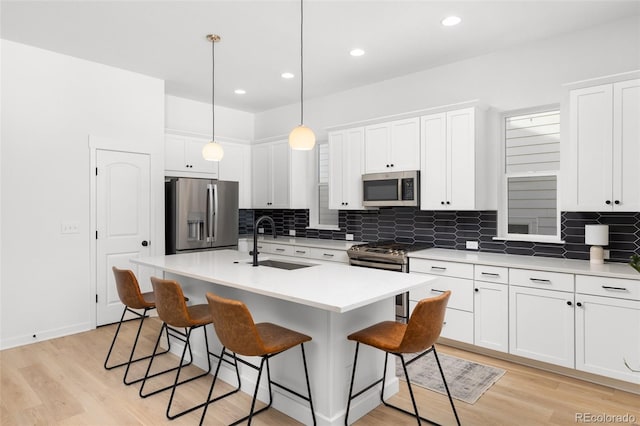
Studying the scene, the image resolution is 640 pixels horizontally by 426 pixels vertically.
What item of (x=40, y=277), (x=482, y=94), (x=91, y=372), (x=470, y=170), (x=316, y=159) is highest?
(x=482, y=94)

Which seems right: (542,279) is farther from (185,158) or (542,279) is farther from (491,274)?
(185,158)

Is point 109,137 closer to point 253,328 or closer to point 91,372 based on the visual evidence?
point 91,372

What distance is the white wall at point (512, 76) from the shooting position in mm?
3320

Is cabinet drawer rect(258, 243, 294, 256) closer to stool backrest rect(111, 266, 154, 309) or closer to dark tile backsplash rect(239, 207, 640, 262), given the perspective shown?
dark tile backsplash rect(239, 207, 640, 262)

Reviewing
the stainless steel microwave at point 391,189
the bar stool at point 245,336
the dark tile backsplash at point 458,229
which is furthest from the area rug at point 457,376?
the stainless steel microwave at point 391,189

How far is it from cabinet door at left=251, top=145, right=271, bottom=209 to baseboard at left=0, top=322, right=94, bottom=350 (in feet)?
9.30

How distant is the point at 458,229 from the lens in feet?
13.9

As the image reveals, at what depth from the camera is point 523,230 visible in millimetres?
3887

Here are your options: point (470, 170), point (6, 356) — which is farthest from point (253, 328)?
point (6, 356)

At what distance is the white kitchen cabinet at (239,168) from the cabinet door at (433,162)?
303cm

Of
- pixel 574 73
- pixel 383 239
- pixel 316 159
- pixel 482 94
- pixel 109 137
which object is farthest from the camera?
pixel 316 159

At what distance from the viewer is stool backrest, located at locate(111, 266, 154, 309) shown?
306 centimetres

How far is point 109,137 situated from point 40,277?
166 centimetres

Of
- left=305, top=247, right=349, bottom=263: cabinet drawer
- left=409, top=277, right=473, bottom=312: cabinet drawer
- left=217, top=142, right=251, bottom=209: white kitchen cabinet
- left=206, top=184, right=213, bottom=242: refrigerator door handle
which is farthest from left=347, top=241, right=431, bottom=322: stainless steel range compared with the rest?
left=217, top=142, right=251, bottom=209: white kitchen cabinet
